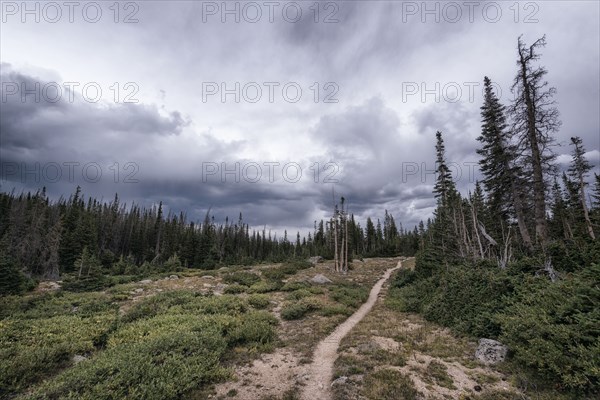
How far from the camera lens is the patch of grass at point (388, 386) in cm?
716

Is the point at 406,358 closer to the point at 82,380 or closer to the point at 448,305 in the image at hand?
the point at 448,305

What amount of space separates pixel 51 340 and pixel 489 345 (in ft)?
54.4

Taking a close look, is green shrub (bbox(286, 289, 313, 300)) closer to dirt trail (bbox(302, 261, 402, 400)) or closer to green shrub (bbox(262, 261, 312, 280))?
dirt trail (bbox(302, 261, 402, 400))

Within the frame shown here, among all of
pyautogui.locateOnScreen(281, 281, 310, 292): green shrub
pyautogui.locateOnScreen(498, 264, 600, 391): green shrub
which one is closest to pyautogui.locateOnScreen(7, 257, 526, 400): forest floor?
pyautogui.locateOnScreen(498, 264, 600, 391): green shrub

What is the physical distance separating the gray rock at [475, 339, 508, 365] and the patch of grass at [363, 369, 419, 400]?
3.50 m

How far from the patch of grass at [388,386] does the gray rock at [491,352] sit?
11.5ft

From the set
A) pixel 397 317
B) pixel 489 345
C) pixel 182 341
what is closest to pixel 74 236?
pixel 182 341

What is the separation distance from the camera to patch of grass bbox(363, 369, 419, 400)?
23.5 feet

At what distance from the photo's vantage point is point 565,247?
11.9 metres

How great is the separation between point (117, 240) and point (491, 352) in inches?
3367

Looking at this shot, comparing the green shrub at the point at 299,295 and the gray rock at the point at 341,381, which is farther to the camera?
the green shrub at the point at 299,295

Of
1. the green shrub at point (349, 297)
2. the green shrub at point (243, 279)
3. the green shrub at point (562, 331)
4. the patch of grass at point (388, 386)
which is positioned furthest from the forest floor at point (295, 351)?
the green shrub at point (243, 279)

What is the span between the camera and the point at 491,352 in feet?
31.0

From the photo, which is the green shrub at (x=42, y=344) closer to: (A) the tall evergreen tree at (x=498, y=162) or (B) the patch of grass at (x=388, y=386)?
(B) the patch of grass at (x=388, y=386)
